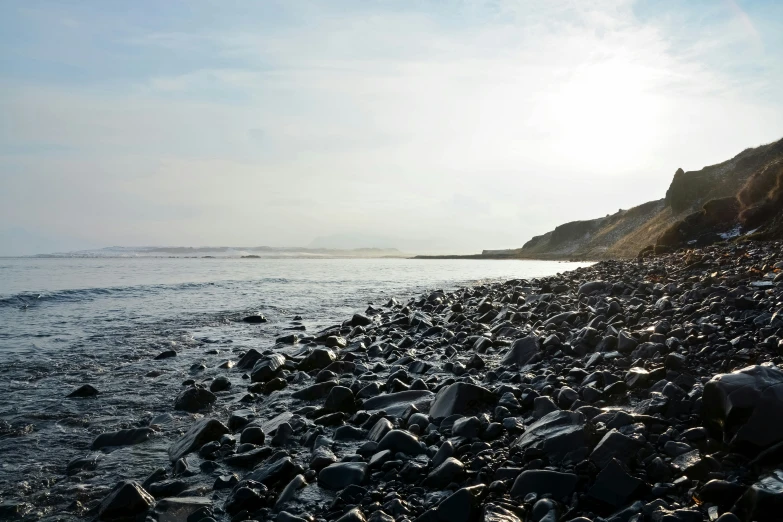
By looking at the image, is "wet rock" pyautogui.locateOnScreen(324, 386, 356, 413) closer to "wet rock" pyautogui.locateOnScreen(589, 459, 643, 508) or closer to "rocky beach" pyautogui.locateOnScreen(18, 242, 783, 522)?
"rocky beach" pyautogui.locateOnScreen(18, 242, 783, 522)

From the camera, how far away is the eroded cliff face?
22.2 meters

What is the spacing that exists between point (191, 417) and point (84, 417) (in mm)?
1270

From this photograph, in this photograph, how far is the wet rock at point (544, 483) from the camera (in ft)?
10.2

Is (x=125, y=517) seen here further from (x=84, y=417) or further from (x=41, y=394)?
(x=41, y=394)

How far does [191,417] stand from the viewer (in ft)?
18.7

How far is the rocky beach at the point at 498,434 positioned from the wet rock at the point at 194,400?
23 mm

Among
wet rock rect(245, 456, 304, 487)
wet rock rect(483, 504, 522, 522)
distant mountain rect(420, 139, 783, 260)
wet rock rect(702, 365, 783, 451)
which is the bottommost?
wet rock rect(245, 456, 304, 487)

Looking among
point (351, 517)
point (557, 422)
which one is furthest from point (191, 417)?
point (557, 422)

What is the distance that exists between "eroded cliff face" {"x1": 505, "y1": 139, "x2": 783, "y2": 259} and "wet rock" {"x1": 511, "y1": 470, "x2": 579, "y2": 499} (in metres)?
20.5

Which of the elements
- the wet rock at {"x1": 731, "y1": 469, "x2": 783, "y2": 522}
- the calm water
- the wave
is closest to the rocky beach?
the wet rock at {"x1": 731, "y1": 469, "x2": 783, "y2": 522}

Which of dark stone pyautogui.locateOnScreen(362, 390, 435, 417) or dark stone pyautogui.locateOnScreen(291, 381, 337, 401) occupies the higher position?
dark stone pyautogui.locateOnScreen(362, 390, 435, 417)

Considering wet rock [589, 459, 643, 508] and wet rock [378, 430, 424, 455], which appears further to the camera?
wet rock [378, 430, 424, 455]

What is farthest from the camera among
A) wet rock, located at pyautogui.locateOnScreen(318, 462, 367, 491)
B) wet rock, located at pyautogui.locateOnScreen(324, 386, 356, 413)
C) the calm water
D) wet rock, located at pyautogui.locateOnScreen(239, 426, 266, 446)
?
wet rock, located at pyautogui.locateOnScreen(324, 386, 356, 413)

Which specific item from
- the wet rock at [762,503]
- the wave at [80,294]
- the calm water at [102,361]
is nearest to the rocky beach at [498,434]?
the wet rock at [762,503]
